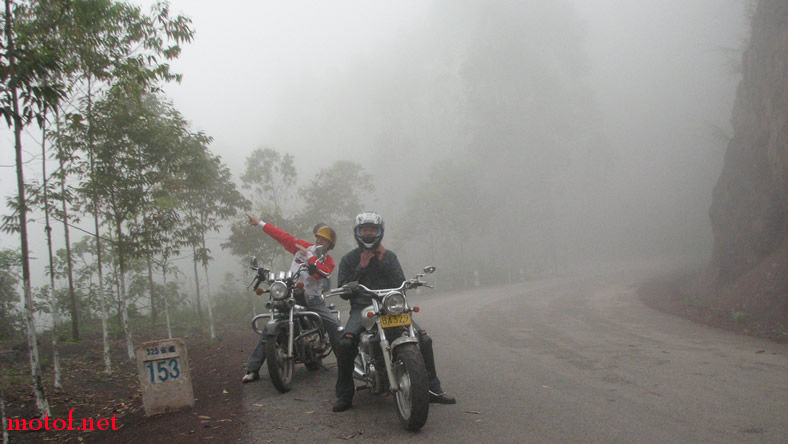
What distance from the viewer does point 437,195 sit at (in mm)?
35719

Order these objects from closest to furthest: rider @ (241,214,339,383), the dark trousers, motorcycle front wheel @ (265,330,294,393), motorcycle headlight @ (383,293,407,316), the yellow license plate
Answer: motorcycle headlight @ (383,293,407,316), the yellow license plate, the dark trousers, motorcycle front wheel @ (265,330,294,393), rider @ (241,214,339,383)

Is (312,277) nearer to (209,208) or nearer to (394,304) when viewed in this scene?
(394,304)

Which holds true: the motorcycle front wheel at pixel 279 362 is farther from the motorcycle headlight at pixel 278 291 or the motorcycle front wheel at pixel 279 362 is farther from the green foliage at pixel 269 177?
the green foliage at pixel 269 177

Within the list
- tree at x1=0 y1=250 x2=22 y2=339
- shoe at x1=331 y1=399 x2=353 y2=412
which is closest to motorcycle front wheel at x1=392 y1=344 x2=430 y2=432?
shoe at x1=331 y1=399 x2=353 y2=412

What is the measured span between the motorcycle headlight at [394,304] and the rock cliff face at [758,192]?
9.68m

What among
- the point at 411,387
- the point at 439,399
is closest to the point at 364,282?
the point at 439,399

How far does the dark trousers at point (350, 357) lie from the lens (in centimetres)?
515

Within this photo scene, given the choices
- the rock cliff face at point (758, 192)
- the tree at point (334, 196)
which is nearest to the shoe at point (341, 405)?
the rock cliff face at point (758, 192)

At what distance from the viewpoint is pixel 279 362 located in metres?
6.27

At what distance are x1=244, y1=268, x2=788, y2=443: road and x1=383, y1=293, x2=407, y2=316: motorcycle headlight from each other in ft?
3.42

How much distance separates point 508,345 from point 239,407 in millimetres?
4975

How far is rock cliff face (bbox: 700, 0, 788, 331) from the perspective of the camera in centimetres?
1275

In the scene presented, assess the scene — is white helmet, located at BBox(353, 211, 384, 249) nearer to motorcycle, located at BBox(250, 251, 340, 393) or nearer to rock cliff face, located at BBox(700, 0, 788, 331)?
motorcycle, located at BBox(250, 251, 340, 393)

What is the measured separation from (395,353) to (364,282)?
1.11m
